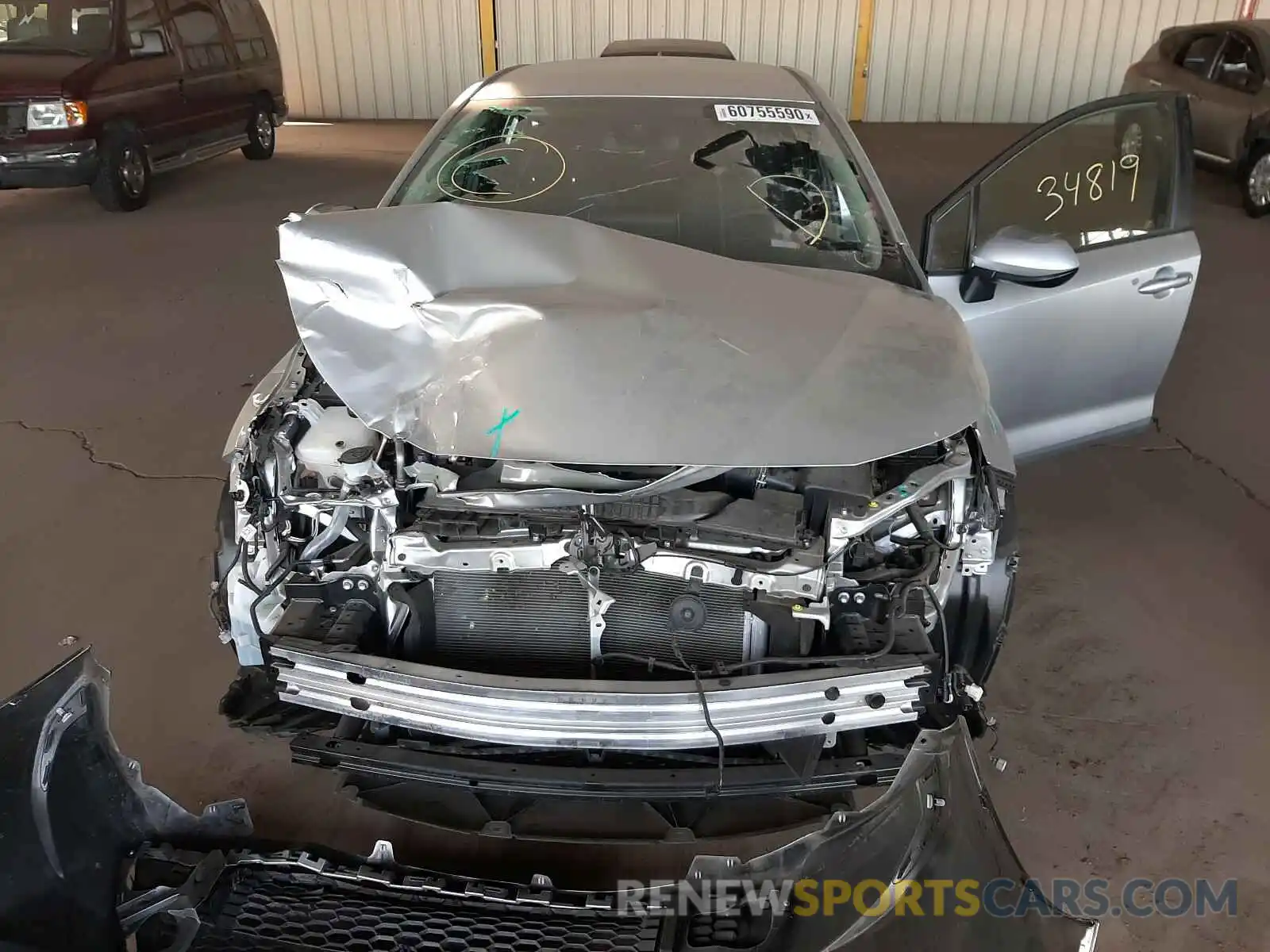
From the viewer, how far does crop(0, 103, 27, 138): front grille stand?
659 centimetres

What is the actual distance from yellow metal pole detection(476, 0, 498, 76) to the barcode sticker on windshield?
973 centimetres

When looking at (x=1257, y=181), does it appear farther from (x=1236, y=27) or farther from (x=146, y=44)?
(x=146, y=44)

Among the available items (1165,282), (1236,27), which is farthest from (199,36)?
(1236,27)

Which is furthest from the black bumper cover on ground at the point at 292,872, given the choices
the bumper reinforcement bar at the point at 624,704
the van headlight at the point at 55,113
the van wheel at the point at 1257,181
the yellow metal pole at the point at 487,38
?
the yellow metal pole at the point at 487,38

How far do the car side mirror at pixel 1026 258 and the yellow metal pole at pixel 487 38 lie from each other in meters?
10.3

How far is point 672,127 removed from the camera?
2838 mm

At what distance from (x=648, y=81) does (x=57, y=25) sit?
21.2 ft

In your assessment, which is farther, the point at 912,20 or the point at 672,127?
the point at 912,20

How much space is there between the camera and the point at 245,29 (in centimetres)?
884

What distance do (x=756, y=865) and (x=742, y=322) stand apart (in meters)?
1.10

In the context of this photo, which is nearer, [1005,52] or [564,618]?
[564,618]

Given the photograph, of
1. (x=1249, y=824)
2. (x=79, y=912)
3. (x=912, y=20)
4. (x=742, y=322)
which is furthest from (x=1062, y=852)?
(x=912, y=20)

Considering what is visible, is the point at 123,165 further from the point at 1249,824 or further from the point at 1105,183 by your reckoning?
the point at 1249,824

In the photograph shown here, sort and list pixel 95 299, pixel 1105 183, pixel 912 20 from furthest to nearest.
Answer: pixel 912 20
pixel 95 299
pixel 1105 183
